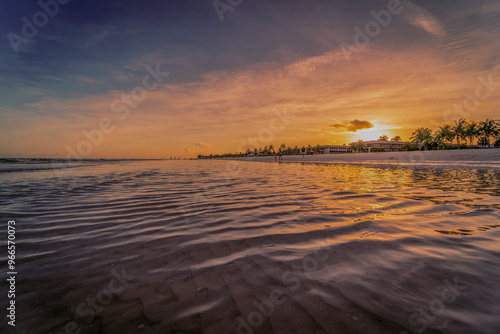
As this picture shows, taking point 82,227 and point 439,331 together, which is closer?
point 439,331

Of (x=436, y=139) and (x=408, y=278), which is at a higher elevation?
(x=436, y=139)

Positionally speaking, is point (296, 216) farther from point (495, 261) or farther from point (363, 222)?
point (495, 261)

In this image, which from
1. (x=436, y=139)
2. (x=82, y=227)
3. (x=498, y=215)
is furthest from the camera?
(x=436, y=139)

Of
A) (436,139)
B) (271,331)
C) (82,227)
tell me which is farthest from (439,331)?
(436,139)

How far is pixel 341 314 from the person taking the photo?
1.85m

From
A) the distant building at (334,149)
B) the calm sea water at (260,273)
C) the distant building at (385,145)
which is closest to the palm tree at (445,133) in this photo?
the distant building at (385,145)

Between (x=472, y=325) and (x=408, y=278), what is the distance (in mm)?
679
